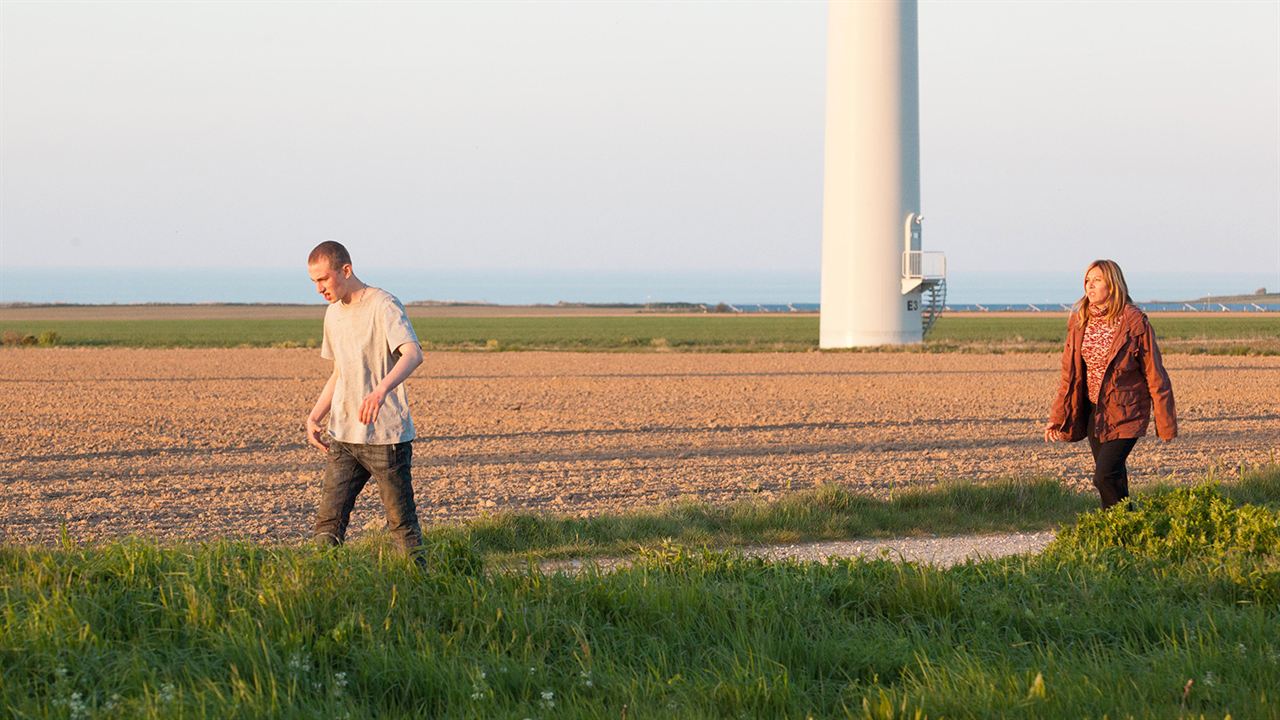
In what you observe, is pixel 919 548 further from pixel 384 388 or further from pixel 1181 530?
pixel 384 388

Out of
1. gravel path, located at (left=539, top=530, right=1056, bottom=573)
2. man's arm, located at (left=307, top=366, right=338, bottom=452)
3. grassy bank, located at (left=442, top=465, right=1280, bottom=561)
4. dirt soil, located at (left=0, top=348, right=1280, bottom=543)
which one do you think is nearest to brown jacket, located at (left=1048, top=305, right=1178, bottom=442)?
gravel path, located at (left=539, top=530, right=1056, bottom=573)

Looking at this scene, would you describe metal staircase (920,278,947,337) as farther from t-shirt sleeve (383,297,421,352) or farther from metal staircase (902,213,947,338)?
t-shirt sleeve (383,297,421,352)

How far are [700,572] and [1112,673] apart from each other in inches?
76.1

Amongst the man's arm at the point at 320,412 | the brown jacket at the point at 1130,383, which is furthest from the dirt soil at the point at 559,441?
the brown jacket at the point at 1130,383

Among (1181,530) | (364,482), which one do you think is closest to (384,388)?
(364,482)

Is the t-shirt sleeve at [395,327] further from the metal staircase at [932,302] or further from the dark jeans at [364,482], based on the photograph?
the metal staircase at [932,302]

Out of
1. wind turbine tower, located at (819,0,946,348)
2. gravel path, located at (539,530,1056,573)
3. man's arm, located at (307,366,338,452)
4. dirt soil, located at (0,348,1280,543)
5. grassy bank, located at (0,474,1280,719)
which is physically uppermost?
wind turbine tower, located at (819,0,946,348)

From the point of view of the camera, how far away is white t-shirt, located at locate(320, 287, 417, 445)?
6.75 meters

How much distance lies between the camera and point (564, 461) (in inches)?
581

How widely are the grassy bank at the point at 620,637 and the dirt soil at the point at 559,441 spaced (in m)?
3.34

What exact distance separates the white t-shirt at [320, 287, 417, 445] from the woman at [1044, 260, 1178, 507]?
12.5 feet

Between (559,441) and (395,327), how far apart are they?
407 inches

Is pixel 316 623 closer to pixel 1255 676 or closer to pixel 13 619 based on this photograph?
pixel 13 619

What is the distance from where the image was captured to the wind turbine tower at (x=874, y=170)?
42156mm
